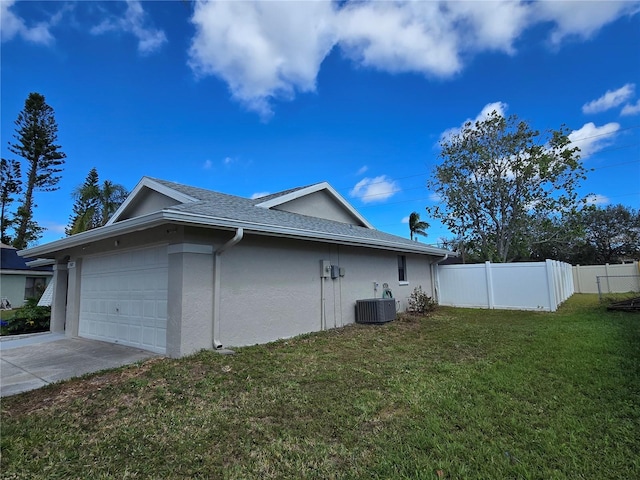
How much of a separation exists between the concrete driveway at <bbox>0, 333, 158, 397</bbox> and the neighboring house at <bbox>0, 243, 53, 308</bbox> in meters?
17.1

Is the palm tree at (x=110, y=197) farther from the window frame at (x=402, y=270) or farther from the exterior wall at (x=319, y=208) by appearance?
the window frame at (x=402, y=270)

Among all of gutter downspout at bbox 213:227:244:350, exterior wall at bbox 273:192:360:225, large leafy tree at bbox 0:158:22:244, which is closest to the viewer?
gutter downspout at bbox 213:227:244:350

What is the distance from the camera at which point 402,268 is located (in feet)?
43.2

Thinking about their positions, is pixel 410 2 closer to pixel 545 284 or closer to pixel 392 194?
pixel 545 284

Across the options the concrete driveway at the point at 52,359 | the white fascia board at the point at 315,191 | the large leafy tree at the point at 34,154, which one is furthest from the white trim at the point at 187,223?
the large leafy tree at the point at 34,154

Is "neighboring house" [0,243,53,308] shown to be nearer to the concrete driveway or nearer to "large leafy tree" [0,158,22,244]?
"large leafy tree" [0,158,22,244]

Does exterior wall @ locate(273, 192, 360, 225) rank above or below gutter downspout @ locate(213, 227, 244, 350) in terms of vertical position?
above

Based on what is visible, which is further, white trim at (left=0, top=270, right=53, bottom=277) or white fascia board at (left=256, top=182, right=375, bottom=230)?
white trim at (left=0, top=270, right=53, bottom=277)

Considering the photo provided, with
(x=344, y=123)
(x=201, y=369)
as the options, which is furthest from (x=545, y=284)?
(x=201, y=369)

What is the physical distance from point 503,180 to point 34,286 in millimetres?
32134

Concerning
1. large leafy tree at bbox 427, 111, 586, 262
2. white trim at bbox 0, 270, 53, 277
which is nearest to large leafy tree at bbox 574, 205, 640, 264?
large leafy tree at bbox 427, 111, 586, 262

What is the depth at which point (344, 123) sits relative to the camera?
15375 mm

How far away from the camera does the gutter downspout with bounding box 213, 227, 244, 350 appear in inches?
259

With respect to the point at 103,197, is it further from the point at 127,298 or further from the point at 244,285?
the point at 244,285
